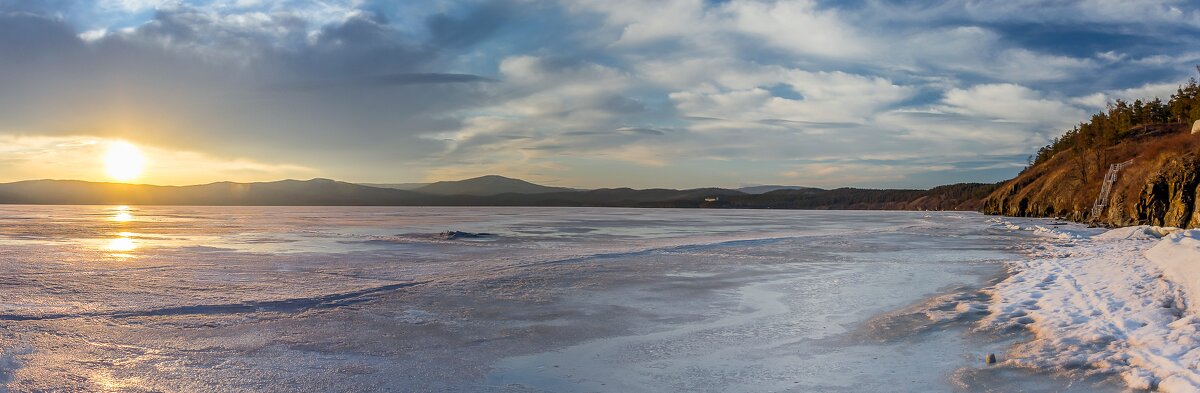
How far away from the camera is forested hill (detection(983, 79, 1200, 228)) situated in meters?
36.5

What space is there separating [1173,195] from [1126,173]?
63.2 feet

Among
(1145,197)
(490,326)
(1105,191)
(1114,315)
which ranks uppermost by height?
(1105,191)

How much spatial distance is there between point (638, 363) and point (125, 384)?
18.3 ft

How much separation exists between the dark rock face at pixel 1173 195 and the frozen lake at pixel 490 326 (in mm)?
22283

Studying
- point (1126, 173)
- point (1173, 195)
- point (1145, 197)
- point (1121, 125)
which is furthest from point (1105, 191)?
point (1121, 125)

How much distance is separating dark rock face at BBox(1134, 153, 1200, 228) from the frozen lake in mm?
22283

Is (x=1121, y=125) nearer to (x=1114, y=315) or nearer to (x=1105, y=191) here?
(x=1105, y=191)

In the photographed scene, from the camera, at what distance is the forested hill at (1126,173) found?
3650 cm

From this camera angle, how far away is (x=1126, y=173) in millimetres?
52812

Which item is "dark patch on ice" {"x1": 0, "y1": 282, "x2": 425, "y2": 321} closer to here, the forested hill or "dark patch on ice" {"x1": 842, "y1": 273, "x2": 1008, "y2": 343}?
"dark patch on ice" {"x1": 842, "y1": 273, "x2": 1008, "y2": 343}

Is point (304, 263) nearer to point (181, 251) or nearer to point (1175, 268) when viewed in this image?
point (181, 251)

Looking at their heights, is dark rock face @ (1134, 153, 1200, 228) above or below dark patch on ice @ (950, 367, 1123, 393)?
above

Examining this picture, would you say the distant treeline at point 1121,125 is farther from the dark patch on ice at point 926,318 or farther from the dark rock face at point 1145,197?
the dark patch on ice at point 926,318

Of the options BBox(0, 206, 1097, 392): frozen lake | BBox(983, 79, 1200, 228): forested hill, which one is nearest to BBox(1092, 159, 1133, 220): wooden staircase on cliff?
BBox(983, 79, 1200, 228): forested hill
